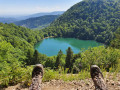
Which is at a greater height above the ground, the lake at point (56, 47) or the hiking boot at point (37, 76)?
the hiking boot at point (37, 76)

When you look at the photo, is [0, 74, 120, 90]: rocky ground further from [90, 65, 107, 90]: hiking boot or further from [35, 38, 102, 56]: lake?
[35, 38, 102, 56]: lake

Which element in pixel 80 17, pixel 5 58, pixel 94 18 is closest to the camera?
pixel 5 58

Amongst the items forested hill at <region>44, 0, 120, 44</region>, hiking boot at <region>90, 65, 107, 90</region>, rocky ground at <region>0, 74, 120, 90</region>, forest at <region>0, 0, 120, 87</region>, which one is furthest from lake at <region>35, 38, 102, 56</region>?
hiking boot at <region>90, 65, 107, 90</region>

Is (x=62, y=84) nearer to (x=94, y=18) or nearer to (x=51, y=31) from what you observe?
(x=51, y=31)

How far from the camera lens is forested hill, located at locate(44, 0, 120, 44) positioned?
278ft

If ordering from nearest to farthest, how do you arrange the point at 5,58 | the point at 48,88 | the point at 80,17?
the point at 48,88 < the point at 5,58 < the point at 80,17

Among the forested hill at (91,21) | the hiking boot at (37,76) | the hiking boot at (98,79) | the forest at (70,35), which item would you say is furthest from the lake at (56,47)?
the hiking boot at (98,79)

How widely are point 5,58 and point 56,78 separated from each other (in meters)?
2.15

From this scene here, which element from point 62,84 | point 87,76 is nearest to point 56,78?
point 62,84

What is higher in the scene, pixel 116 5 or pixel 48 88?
pixel 116 5

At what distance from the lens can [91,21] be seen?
107 m

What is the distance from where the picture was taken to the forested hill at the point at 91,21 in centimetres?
8486

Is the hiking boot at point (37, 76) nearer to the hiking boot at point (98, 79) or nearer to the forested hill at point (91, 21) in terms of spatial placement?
the hiking boot at point (98, 79)

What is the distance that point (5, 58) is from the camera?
12.9ft
